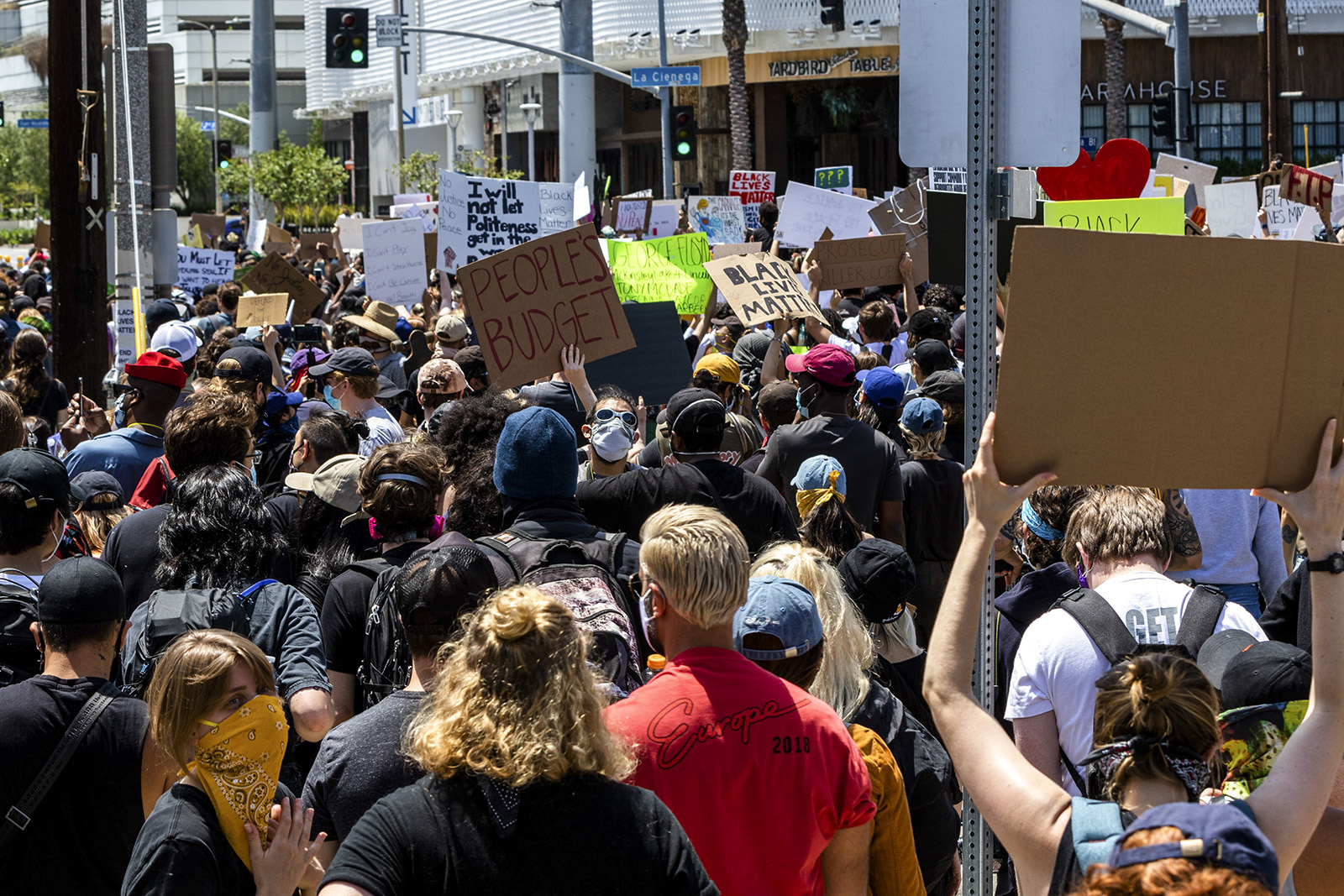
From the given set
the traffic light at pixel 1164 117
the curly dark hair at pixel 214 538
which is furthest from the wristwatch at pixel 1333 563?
the traffic light at pixel 1164 117

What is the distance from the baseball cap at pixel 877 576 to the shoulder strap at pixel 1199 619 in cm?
80

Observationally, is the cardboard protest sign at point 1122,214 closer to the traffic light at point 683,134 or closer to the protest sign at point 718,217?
the protest sign at point 718,217

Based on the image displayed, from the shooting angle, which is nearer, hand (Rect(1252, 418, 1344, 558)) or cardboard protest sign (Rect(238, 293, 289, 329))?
hand (Rect(1252, 418, 1344, 558))

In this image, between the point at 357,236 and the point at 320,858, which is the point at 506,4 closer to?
the point at 357,236

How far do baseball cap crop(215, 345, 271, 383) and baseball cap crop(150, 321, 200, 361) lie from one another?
1031 millimetres

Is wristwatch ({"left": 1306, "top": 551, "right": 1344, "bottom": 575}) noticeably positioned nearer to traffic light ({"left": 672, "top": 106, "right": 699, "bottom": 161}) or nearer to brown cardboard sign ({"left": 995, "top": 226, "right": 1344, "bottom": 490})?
brown cardboard sign ({"left": 995, "top": 226, "right": 1344, "bottom": 490})

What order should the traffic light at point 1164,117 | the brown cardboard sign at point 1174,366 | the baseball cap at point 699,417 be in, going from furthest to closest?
the traffic light at point 1164,117, the baseball cap at point 699,417, the brown cardboard sign at point 1174,366

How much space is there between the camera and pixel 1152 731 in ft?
7.60

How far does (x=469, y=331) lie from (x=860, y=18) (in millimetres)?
33897

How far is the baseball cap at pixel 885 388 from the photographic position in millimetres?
6621

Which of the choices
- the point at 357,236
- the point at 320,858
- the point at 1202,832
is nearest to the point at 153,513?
the point at 320,858

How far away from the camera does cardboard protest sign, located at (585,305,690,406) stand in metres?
7.40

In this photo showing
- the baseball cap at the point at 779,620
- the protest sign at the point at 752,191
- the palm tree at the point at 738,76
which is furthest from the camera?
the palm tree at the point at 738,76

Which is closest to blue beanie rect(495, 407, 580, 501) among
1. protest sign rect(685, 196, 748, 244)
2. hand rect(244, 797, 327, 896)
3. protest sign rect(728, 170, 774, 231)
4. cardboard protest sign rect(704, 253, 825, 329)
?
hand rect(244, 797, 327, 896)
